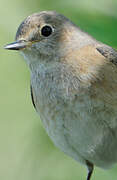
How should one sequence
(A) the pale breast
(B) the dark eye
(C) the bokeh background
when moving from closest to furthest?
(C) the bokeh background
(A) the pale breast
(B) the dark eye

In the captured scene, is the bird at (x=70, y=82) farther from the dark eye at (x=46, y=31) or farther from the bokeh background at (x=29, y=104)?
the bokeh background at (x=29, y=104)

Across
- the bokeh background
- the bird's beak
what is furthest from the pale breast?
the bird's beak

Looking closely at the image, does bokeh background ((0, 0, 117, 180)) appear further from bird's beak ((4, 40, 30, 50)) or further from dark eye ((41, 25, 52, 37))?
bird's beak ((4, 40, 30, 50))

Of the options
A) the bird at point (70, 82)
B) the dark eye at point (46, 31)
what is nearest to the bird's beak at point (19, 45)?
the bird at point (70, 82)

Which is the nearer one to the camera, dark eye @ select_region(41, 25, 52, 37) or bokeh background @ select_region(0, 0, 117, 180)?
bokeh background @ select_region(0, 0, 117, 180)

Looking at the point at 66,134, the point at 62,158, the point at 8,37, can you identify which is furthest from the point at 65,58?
the point at 8,37

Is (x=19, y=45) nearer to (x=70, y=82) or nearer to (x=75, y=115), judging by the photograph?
(x=70, y=82)

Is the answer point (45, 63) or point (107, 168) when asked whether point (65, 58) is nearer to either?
point (45, 63)
